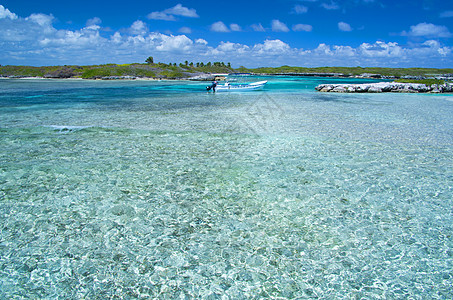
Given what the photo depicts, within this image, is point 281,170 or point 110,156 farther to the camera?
point 110,156

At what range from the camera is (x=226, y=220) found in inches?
287

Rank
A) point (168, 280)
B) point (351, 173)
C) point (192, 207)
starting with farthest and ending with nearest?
point (351, 173)
point (192, 207)
point (168, 280)

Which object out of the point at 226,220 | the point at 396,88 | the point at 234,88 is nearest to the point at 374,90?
the point at 396,88

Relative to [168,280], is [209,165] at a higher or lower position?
higher

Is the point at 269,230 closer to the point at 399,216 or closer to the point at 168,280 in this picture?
the point at 168,280

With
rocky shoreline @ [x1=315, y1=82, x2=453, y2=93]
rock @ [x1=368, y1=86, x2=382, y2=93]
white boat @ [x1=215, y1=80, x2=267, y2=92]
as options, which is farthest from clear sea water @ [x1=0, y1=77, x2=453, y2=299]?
rock @ [x1=368, y1=86, x2=382, y2=93]

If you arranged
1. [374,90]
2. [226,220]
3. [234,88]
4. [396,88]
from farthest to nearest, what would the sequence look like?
[234,88]
[396,88]
[374,90]
[226,220]

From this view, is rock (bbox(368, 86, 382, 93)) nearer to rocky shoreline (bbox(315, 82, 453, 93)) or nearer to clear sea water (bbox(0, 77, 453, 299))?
rocky shoreline (bbox(315, 82, 453, 93))

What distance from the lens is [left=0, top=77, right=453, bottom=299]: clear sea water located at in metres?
5.17

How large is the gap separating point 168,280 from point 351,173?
8.04 m

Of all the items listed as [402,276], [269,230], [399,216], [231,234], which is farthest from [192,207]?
[399,216]

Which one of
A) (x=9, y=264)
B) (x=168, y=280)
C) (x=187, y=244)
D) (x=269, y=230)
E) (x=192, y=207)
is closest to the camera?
(x=168, y=280)

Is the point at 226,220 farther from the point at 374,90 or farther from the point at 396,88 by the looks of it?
the point at 396,88

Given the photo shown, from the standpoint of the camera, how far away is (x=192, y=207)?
797 centimetres
